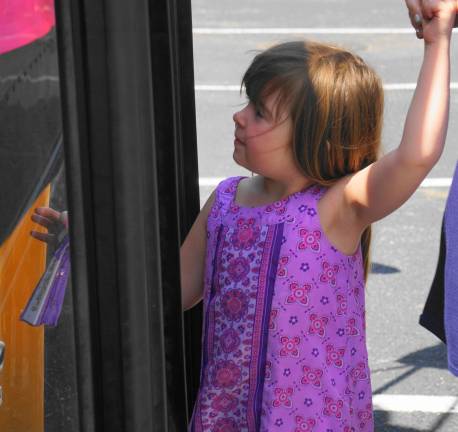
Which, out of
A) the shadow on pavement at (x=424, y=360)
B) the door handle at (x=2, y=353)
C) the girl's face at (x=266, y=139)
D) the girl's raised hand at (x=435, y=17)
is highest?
Answer: the girl's raised hand at (x=435, y=17)

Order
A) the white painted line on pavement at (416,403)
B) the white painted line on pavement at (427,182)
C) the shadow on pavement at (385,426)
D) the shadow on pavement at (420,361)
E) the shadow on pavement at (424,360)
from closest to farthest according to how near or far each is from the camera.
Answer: the shadow on pavement at (385,426), the white painted line on pavement at (416,403), the shadow on pavement at (420,361), the shadow on pavement at (424,360), the white painted line on pavement at (427,182)

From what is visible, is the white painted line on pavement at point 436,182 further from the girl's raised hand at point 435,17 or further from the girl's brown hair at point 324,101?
the girl's raised hand at point 435,17

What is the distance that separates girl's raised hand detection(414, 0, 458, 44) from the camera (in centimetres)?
171

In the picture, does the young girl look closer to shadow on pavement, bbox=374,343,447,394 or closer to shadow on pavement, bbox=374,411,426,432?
shadow on pavement, bbox=374,411,426,432

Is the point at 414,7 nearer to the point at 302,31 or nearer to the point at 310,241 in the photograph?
the point at 310,241

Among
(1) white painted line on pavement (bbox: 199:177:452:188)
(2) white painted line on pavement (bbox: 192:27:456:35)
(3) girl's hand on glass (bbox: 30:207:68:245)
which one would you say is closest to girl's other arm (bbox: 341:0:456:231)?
(3) girl's hand on glass (bbox: 30:207:68:245)

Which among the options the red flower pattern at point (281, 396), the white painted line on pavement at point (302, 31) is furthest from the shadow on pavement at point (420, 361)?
the white painted line on pavement at point (302, 31)

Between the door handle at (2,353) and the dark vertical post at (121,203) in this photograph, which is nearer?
the dark vertical post at (121,203)

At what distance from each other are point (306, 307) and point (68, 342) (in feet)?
1.92

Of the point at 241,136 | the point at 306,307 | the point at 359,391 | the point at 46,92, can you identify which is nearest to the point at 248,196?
the point at 241,136

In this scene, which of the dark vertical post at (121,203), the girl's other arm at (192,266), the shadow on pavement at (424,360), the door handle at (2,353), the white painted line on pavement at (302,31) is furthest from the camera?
the white painted line on pavement at (302,31)

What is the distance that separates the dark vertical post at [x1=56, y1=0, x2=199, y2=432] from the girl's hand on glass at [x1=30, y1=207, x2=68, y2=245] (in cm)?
3

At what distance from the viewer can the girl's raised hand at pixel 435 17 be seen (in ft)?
5.60

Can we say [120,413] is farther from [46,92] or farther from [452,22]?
[452,22]
